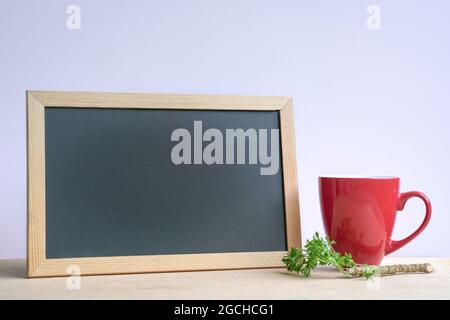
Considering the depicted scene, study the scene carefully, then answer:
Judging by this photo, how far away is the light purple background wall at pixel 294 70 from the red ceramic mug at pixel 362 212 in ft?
1.01

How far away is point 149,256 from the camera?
91cm

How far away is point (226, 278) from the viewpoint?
0.89m

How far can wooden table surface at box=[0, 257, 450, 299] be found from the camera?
2.56 ft

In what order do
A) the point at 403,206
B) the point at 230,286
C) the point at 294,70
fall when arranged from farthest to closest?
1. the point at 294,70
2. the point at 403,206
3. the point at 230,286

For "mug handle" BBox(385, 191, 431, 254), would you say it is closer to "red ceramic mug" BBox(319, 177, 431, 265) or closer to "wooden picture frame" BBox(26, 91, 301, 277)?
"red ceramic mug" BBox(319, 177, 431, 265)

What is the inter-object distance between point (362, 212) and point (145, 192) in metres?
0.34

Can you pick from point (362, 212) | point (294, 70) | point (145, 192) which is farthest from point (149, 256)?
point (294, 70)

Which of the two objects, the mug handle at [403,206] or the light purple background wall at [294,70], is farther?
the light purple background wall at [294,70]

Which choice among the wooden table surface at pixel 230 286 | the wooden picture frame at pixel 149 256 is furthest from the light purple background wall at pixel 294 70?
the wooden table surface at pixel 230 286

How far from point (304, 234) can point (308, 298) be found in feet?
1.60

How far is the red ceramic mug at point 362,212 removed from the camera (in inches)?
36.4

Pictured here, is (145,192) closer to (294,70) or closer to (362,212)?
(362,212)

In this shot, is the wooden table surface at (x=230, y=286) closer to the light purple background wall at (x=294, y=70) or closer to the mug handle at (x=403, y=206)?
the mug handle at (x=403, y=206)
